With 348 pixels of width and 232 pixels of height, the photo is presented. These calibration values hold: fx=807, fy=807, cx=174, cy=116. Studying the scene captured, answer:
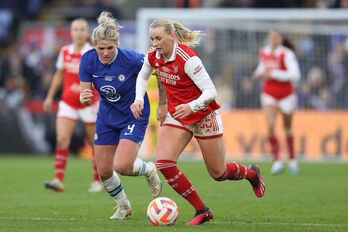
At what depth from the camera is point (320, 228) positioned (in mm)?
8086

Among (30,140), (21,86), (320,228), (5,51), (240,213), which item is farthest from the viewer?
(5,51)

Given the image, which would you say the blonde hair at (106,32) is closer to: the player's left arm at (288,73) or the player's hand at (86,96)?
the player's hand at (86,96)

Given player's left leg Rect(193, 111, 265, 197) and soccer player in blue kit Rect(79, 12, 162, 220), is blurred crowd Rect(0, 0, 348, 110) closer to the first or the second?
soccer player in blue kit Rect(79, 12, 162, 220)

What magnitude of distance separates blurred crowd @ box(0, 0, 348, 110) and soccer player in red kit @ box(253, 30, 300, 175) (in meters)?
4.48

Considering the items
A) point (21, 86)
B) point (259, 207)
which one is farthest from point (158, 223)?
point (21, 86)

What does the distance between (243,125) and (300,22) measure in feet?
10.1

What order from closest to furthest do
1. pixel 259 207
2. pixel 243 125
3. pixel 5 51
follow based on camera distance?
pixel 259 207 → pixel 243 125 → pixel 5 51

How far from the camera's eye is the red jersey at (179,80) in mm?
8203

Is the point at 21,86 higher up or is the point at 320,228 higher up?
the point at 320,228

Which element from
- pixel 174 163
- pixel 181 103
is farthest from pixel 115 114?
pixel 174 163

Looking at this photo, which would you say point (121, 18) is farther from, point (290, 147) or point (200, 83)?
point (200, 83)

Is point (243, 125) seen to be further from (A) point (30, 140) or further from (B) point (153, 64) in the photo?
(B) point (153, 64)

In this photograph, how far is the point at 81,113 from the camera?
12273 mm

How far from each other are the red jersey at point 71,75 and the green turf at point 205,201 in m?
1.39
